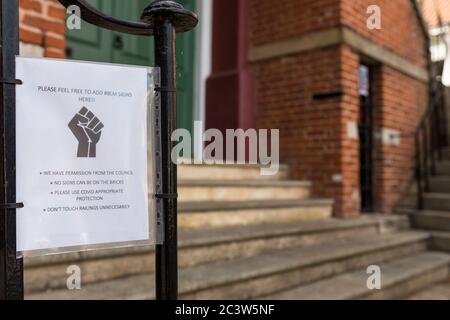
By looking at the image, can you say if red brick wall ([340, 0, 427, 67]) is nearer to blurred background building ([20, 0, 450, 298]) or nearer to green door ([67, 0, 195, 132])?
blurred background building ([20, 0, 450, 298])

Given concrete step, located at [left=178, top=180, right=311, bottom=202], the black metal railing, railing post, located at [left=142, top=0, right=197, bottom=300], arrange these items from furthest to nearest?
the black metal railing, concrete step, located at [left=178, top=180, right=311, bottom=202], railing post, located at [left=142, top=0, right=197, bottom=300]

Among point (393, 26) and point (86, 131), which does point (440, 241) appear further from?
point (86, 131)

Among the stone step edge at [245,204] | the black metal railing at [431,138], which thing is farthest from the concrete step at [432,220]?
the stone step edge at [245,204]

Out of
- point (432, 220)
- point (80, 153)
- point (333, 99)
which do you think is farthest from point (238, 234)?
point (432, 220)

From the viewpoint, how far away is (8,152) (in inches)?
40.9

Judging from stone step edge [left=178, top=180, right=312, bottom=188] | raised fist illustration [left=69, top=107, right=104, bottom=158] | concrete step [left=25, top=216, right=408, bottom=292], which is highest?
raised fist illustration [left=69, top=107, right=104, bottom=158]

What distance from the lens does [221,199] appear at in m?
3.47

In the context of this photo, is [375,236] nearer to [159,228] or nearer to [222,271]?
[222,271]

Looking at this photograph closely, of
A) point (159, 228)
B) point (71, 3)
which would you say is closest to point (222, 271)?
point (159, 228)

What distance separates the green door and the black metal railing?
8.33 feet

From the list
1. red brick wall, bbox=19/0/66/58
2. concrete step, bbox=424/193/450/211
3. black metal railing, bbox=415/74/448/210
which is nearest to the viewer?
red brick wall, bbox=19/0/66/58

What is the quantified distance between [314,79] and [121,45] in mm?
1819

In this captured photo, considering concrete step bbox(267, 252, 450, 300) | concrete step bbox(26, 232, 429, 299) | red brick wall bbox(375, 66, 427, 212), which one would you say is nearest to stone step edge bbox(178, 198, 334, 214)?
concrete step bbox(26, 232, 429, 299)

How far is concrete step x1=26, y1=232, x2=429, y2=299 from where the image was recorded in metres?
2.10
